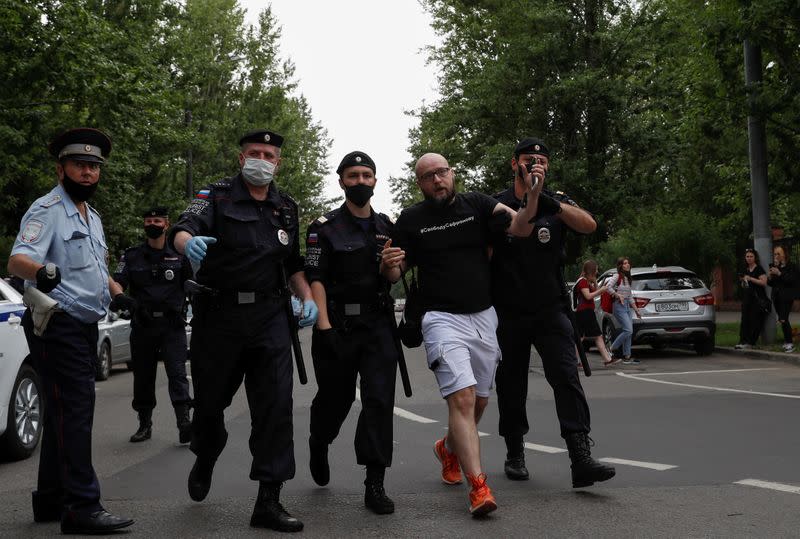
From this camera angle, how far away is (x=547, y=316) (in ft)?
21.1

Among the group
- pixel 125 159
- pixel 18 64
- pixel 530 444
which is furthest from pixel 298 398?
pixel 125 159

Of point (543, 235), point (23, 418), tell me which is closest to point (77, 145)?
point (543, 235)

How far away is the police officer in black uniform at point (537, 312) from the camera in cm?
622

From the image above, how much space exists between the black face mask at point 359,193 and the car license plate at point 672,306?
516 inches

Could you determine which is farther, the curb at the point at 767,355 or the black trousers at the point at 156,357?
the curb at the point at 767,355

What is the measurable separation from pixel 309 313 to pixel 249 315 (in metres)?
0.35

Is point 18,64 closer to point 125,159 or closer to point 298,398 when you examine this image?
point 125,159

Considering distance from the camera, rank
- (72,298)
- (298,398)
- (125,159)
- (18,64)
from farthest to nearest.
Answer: (125,159) < (18,64) < (298,398) < (72,298)

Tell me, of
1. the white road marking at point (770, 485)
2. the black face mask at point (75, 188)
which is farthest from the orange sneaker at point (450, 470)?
the black face mask at point (75, 188)

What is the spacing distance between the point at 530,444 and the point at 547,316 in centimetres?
212

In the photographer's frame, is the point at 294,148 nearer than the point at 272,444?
No

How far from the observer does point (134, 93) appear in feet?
76.0

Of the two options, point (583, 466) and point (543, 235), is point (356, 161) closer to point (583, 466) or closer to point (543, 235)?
point (543, 235)

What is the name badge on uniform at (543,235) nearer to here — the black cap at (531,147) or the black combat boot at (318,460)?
the black cap at (531,147)
